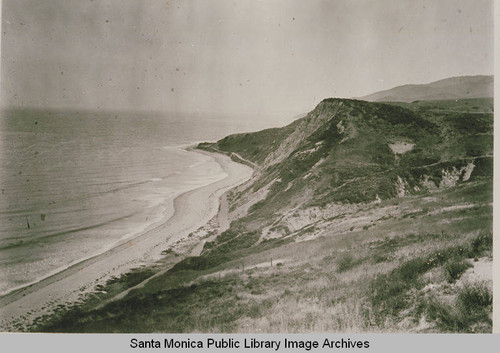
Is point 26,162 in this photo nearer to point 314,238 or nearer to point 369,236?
point 314,238

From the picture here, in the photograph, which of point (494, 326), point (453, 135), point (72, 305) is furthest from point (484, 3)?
point (72, 305)

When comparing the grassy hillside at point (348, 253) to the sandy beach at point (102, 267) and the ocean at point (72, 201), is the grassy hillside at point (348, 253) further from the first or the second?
the ocean at point (72, 201)

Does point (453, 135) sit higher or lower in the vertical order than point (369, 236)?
higher

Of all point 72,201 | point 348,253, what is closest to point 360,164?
point 348,253

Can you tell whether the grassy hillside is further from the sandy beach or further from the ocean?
the ocean

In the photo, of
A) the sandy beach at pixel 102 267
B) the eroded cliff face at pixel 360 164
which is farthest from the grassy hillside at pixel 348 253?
the sandy beach at pixel 102 267

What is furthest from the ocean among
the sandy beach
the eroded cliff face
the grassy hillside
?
the eroded cliff face

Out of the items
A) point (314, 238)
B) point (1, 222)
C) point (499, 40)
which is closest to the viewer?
point (499, 40)
